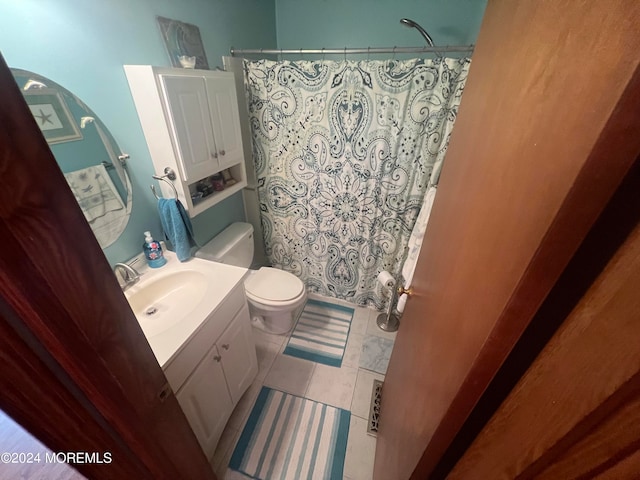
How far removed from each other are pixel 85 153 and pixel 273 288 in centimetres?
112

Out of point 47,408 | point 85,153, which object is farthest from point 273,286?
point 47,408

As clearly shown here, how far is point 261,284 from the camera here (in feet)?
5.54

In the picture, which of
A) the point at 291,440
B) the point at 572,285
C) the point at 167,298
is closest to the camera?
the point at 572,285

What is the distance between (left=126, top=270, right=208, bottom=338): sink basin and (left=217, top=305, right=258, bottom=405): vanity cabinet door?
0.20 m

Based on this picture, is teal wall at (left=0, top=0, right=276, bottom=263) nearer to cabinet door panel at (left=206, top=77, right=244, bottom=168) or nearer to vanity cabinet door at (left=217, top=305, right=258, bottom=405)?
cabinet door panel at (left=206, top=77, right=244, bottom=168)

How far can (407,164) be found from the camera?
4.90 feet

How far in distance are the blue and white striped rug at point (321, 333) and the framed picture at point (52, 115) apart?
1.55 m

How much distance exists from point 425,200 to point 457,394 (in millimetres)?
1226

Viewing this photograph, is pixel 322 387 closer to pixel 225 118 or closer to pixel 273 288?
pixel 273 288

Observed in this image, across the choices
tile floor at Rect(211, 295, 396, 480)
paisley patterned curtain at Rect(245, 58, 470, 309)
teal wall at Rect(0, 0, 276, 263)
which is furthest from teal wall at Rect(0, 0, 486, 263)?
tile floor at Rect(211, 295, 396, 480)

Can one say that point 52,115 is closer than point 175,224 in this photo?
Yes

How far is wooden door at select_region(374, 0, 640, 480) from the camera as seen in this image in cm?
23

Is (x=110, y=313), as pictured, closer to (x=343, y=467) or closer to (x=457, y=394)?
(x=457, y=394)

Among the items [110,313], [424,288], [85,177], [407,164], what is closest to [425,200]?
[407,164]
